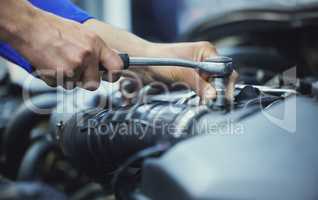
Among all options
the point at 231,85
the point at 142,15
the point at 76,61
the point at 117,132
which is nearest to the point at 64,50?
the point at 76,61

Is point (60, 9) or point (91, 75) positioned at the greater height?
point (60, 9)

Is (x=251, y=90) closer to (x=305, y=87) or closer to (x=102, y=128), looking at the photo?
(x=305, y=87)

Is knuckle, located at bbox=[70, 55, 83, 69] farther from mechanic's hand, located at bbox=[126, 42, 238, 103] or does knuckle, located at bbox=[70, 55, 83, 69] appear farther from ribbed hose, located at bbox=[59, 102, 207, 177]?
mechanic's hand, located at bbox=[126, 42, 238, 103]

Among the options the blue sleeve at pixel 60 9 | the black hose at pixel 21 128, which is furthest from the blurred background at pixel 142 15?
the blue sleeve at pixel 60 9

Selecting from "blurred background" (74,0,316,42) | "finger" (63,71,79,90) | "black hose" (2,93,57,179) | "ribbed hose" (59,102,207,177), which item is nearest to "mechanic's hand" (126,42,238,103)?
"ribbed hose" (59,102,207,177)

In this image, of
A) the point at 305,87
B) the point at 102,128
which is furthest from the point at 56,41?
the point at 305,87

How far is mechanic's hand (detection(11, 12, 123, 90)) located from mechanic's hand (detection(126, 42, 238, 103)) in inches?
7.7

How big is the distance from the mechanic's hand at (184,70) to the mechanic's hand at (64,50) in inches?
7.7

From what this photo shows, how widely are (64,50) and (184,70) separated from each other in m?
0.33

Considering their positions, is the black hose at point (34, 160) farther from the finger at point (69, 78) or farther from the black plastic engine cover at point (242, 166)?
the black plastic engine cover at point (242, 166)

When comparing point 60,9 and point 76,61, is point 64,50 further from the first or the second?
point 60,9

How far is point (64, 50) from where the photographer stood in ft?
2.80

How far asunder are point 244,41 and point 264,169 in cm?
104

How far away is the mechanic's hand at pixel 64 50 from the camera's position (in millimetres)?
853
